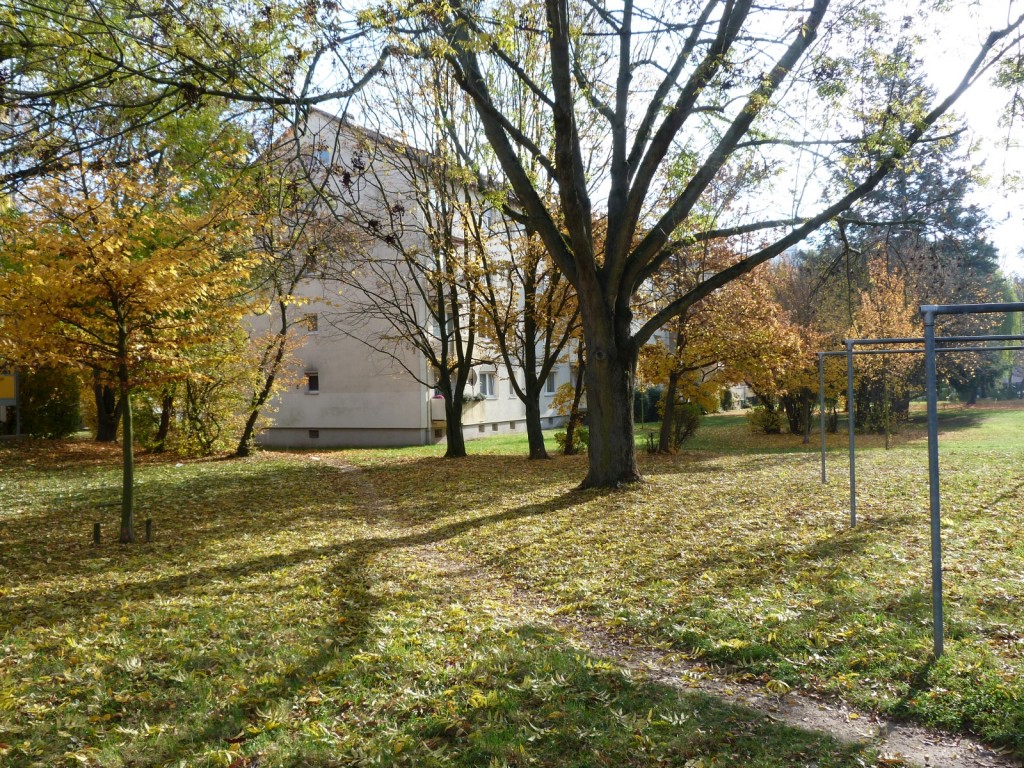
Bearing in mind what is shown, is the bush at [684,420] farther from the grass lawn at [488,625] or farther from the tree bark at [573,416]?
the grass lawn at [488,625]

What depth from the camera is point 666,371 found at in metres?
20.0

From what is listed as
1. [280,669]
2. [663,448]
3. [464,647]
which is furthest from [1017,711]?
[663,448]

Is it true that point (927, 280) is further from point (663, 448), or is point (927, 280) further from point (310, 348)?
point (310, 348)

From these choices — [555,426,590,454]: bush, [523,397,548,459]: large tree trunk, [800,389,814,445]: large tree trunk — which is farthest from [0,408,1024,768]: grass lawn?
[800,389,814,445]: large tree trunk

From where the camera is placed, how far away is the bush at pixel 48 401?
22.9 meters

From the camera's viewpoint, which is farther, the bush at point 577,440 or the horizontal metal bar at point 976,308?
the bush at point 577,440

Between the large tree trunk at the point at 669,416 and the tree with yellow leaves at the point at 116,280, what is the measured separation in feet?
44.3

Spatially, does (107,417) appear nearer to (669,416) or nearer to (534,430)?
(534,430)

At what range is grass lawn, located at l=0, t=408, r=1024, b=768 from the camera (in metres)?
3.68

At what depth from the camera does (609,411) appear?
1206cm


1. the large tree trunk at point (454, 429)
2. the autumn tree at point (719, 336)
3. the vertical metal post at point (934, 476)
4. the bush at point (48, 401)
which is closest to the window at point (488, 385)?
the large tree trunk at point (454, 429)

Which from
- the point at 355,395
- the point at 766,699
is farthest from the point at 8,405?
the point at 766,699

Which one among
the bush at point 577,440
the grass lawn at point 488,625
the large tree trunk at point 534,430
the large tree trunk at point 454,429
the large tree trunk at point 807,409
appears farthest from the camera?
the large tree trunk at point 807,409

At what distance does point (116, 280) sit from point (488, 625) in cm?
607
